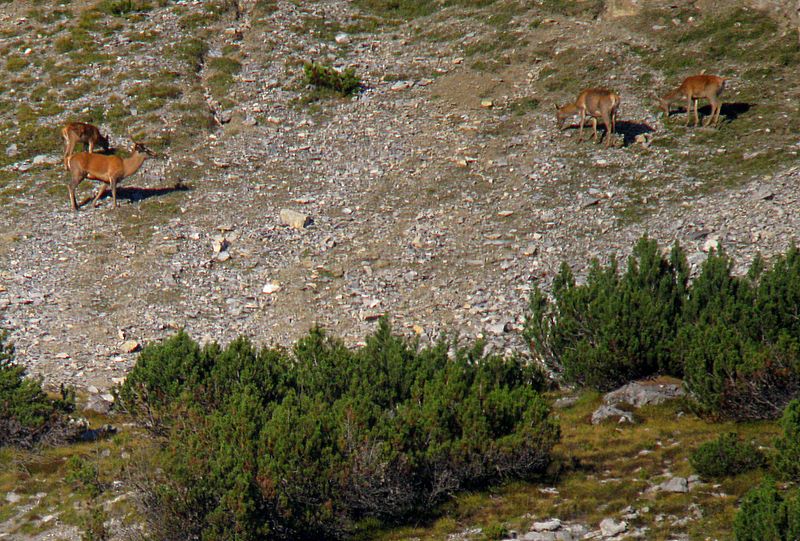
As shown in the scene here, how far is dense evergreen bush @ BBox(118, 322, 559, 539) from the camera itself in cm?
1212

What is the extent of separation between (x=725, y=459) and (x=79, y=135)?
22.6 m

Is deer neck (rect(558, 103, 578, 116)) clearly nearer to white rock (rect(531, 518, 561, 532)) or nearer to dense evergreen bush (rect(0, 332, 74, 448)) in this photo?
dense evergreen bush (rect(0, 332, 74, 448))

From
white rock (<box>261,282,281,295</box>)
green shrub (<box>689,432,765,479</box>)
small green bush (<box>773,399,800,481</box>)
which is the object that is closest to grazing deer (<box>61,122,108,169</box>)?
white rock (<box>261,282,281,295</box>)

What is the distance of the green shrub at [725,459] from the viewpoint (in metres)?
12.4

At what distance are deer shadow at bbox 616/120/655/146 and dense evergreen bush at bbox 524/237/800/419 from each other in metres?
9.15

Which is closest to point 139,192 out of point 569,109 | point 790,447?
point 569,109

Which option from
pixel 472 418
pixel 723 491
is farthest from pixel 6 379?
pixel 723 491

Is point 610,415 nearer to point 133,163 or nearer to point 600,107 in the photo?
point 600,107

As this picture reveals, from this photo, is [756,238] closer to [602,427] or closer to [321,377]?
[602,427]

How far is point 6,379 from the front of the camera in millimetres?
16500

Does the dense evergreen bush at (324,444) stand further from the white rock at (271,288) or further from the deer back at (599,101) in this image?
the deer back at (599,101)

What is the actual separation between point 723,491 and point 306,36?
28.5 meters

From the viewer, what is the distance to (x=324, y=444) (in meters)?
13.1

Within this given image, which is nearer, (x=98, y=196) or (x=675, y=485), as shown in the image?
(x=675, y=485)
